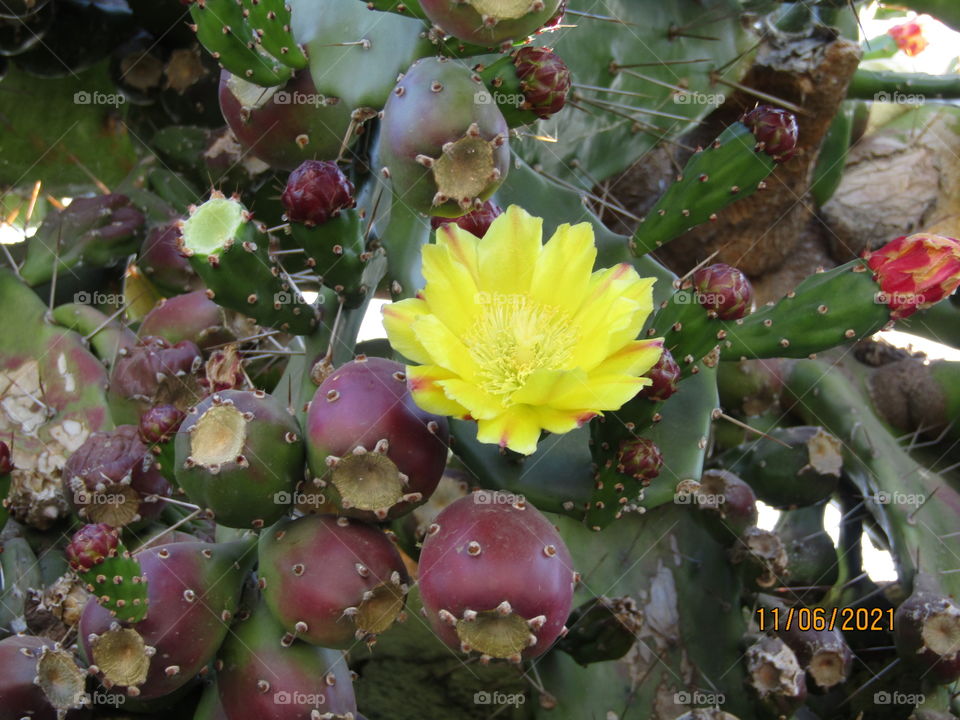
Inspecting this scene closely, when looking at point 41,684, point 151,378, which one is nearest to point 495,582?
point 41,684

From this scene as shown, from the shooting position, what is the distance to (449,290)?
3.79 feet

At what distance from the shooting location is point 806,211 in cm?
252

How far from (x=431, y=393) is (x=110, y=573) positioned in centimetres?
41

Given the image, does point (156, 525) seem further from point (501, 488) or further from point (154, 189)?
point (154, 189)

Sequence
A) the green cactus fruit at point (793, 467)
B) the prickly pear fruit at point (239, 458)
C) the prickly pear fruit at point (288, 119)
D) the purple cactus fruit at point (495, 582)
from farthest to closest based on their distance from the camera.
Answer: the green cactus fruit at point (793, 467) → the prickly pear fruit at point (288, 119) → the prickly pear fruit at point (239, 458) → the purple cactus fruit at point (495, 582)

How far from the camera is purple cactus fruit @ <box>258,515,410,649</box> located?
111cm

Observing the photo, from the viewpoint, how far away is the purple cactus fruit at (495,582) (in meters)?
1.04

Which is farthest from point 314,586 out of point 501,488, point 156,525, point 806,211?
point 806,211

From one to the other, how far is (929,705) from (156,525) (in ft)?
4.38
